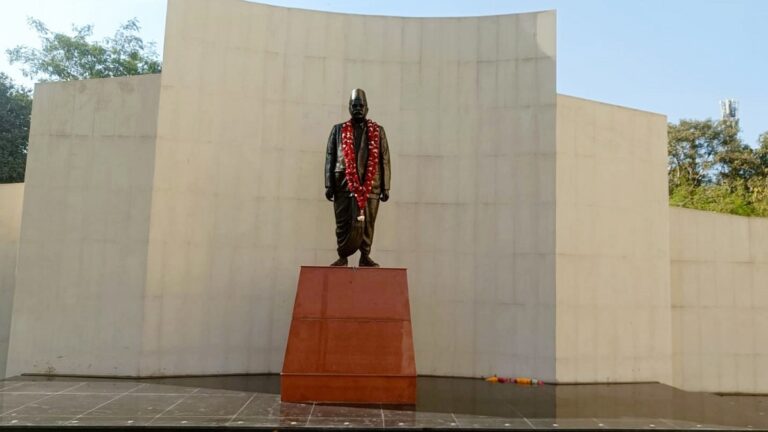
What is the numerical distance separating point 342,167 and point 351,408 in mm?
2502

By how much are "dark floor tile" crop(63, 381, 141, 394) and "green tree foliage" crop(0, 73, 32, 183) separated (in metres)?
9.41

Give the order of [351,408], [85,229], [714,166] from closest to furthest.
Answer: [351,408], [85,229], [714,166]

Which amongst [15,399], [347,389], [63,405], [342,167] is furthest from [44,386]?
[342,167]

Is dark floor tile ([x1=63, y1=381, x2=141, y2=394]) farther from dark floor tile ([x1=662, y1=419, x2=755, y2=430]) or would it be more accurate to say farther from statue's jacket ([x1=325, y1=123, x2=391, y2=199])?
dark floor tile ([x1=662, y1=419, x2=755, y2=430])

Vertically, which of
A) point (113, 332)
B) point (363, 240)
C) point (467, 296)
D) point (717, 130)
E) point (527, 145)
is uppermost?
point (717, 130)

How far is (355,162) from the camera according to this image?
6184 millimetres

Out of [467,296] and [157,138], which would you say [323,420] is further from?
[157,138]

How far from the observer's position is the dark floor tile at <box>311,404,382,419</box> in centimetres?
491

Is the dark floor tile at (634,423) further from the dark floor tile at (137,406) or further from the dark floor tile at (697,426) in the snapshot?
the dark floor tile at (137,406)

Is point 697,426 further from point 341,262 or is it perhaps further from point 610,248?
point 341,262

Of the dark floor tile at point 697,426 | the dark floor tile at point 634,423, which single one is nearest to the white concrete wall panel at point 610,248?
the dark floor tile at point 634,423

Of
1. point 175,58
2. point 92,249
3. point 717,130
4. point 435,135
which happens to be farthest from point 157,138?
point 717,130

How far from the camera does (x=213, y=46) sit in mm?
7492

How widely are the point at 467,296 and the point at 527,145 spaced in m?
2.16
